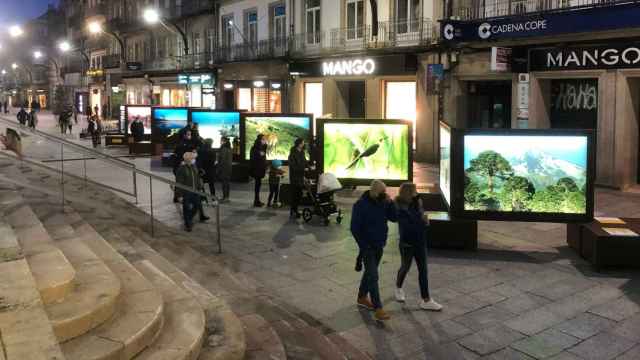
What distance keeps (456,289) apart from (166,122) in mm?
19984

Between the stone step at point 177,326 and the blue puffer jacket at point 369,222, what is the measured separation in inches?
82.7

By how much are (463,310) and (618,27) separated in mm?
11073

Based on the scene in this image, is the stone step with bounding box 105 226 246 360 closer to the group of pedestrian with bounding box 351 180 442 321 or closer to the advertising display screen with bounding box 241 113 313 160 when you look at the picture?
the group of pedestrian with bounding box 351 180 442 321

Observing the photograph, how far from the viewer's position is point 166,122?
26.7 metres

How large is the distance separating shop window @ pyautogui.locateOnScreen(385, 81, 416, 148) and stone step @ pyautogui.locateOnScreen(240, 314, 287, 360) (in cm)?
1731

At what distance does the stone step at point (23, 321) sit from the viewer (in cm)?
484

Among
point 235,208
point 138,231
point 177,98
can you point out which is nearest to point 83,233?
point 138,231

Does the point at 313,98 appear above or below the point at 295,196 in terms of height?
above

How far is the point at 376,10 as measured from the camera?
24234 mm

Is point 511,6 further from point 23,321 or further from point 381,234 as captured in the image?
point 23,321

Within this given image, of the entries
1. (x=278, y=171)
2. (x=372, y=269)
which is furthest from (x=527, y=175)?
(x=278, y=171)

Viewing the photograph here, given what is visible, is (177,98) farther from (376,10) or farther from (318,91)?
(376,10)

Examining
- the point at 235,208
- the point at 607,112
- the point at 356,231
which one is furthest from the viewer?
the point at 607,112

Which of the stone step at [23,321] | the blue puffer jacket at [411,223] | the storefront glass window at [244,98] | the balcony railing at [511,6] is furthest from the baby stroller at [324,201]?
the storefront glass window at [244,98]
